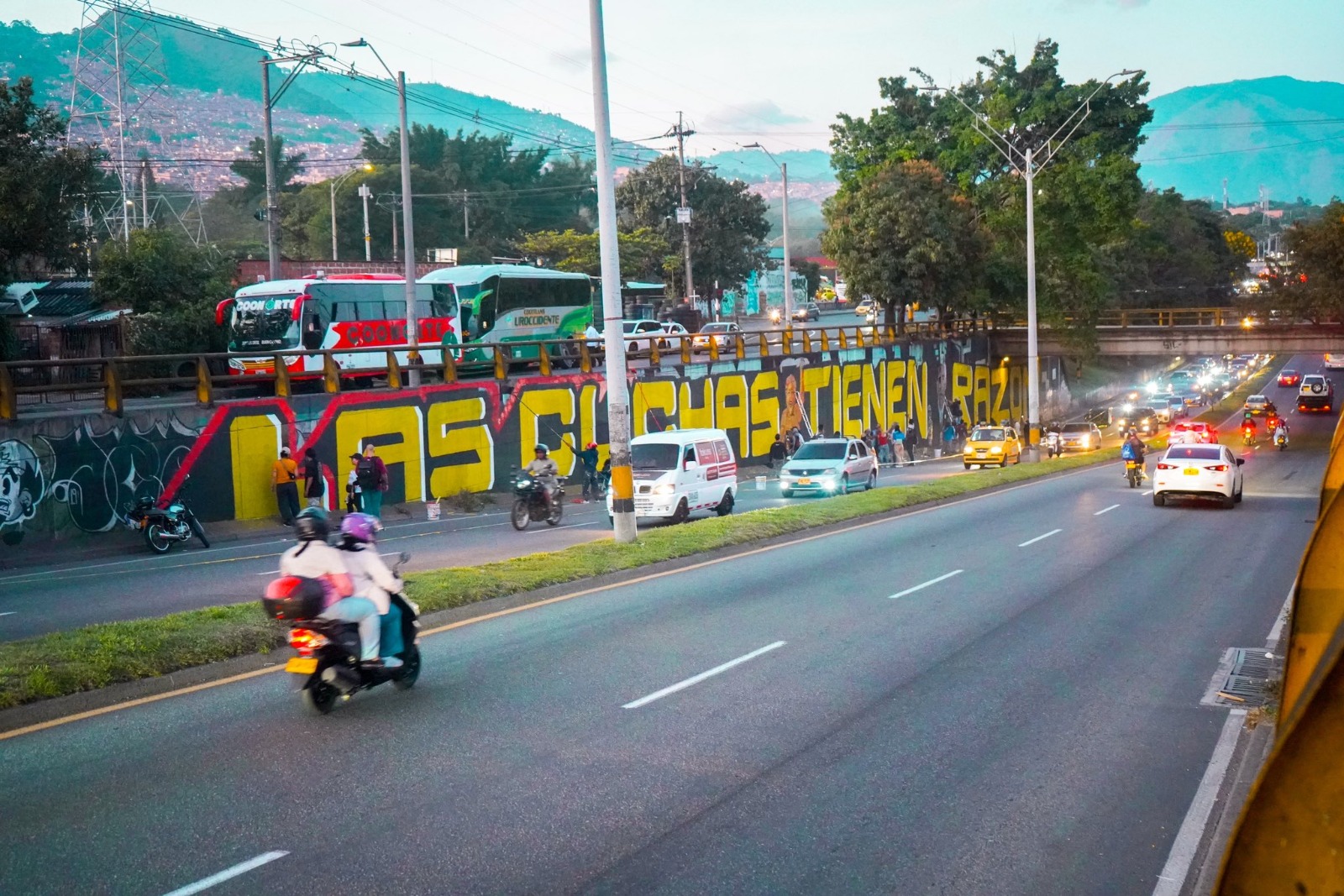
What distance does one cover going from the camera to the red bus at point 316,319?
35.9 m

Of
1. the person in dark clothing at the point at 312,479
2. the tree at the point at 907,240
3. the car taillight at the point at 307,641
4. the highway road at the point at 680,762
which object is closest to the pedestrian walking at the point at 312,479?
the person in dark clothing at the point at 312,479

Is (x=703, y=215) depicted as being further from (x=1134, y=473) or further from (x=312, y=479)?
(x=312, y=479)

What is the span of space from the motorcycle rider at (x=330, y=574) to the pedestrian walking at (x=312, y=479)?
1834 cm

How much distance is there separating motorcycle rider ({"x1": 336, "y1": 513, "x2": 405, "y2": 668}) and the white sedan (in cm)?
2238

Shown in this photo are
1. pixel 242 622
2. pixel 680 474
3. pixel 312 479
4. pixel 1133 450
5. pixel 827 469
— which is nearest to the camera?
pixel 242 622

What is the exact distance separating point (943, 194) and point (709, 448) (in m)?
38.6

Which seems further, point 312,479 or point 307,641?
point 312,479

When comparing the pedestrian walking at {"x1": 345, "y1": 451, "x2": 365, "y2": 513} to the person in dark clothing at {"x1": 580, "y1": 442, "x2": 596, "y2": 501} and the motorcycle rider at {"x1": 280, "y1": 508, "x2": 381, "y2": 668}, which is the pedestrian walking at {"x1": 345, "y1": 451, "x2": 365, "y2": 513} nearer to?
the person in dark clothing at {"x1": 580, "y1": 442, "x2": 596, "y2": 501}

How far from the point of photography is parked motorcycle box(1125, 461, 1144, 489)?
33.8 metres

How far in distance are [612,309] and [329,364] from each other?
12.0 m

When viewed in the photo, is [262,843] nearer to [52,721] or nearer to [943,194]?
[52,721]

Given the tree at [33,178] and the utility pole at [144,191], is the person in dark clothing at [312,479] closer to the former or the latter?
the tree at [33,178]

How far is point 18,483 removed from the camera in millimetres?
21734

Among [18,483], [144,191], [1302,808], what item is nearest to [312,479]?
[18,483]
